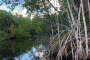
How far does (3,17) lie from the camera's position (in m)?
25.9

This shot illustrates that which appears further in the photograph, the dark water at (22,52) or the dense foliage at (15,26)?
the dense foliage at (15,26)

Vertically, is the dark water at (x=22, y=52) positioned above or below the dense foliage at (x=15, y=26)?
below

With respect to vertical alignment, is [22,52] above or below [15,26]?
below

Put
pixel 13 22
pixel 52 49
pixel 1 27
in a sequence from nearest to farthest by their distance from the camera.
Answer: pixel 52 49, pixel 1 27, pixel 13 22

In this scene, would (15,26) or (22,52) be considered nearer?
(22,52)

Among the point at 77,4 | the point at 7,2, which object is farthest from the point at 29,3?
the point at 77,4


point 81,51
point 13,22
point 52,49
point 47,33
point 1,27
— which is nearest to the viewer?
point 81,51

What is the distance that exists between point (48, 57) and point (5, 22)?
21.7 m

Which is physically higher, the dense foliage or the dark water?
the dense foliage

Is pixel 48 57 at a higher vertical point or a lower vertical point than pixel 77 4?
lower

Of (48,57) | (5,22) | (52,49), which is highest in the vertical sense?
(5,22)

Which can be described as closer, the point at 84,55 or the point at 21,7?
the point at 84,55

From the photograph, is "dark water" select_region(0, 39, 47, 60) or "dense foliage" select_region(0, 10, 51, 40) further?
"dense foliage" select_region(0, 10, 51, 40)

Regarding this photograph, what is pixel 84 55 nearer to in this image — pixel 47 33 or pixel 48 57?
pixel 48 57
